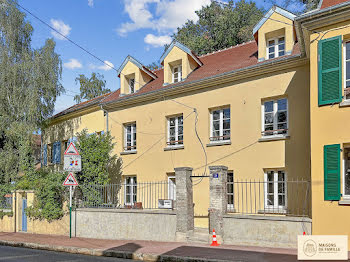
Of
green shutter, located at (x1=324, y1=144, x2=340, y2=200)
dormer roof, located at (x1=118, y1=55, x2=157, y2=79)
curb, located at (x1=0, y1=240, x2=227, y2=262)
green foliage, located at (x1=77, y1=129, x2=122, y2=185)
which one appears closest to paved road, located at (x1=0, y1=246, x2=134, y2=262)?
curb, located at (x1=0, y1=240, x2=227, y2=262)

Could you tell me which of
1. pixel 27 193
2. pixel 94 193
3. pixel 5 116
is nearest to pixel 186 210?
pixel 94 193

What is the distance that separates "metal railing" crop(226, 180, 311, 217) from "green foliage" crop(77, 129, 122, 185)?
19.4ft

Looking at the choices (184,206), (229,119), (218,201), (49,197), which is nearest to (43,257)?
A: (184,206)

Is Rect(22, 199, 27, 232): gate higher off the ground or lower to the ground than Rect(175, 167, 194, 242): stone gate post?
lower

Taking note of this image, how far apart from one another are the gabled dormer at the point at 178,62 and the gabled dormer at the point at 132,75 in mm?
1709

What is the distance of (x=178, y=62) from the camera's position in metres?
18.0

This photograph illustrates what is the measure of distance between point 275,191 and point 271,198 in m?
0.30

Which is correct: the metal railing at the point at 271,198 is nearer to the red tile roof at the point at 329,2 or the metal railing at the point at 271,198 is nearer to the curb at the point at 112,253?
the curb at the point at 112,253

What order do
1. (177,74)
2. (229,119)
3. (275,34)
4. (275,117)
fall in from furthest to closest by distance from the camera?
(177,74) → (229,119) → (275,34) → (275,117)

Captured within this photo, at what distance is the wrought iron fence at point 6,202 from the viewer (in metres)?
20.1

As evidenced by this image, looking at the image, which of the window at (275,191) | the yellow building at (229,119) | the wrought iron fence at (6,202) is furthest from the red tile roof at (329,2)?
the wrought iron fence at (6,202)

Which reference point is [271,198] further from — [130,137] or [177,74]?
[130,137]

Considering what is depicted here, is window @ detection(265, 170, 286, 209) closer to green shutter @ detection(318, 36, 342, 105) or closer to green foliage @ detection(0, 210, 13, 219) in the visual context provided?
green shutter @ detection(318, 36, 342, 105)

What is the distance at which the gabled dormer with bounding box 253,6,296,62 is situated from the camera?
14148 mm
